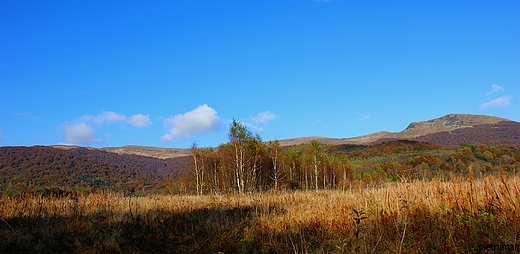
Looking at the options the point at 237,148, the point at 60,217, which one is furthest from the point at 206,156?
the point at 60,217

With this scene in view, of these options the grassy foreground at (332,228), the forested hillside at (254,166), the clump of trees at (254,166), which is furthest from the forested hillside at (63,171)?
the grassy foreground at (332,228)

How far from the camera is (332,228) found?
6246 mm

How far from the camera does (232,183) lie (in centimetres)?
4072

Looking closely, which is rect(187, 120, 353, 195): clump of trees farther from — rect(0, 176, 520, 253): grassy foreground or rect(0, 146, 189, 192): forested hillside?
rect(0, 146, 189, 192): forested hillside

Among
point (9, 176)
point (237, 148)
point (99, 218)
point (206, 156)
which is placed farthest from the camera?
point (9, 176)

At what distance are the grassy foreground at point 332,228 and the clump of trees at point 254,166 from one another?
20782 millimetres

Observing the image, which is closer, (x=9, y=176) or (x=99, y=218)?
(x=99, y=218)

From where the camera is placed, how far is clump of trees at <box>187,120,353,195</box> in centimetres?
3588

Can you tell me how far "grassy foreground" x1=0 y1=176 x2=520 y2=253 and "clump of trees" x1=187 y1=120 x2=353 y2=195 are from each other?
2078 centimetres

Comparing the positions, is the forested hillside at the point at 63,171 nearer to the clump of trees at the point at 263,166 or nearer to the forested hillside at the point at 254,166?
the forested hillside at the point at 254,166

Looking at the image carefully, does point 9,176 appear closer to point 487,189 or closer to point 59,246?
point 59,246

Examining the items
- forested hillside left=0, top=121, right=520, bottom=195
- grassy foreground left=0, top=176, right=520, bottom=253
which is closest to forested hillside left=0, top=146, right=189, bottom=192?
forested hillside left=0, top=121, right=520, bottom=195

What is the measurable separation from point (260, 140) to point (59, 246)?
119 ft

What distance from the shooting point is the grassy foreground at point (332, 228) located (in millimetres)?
4484
